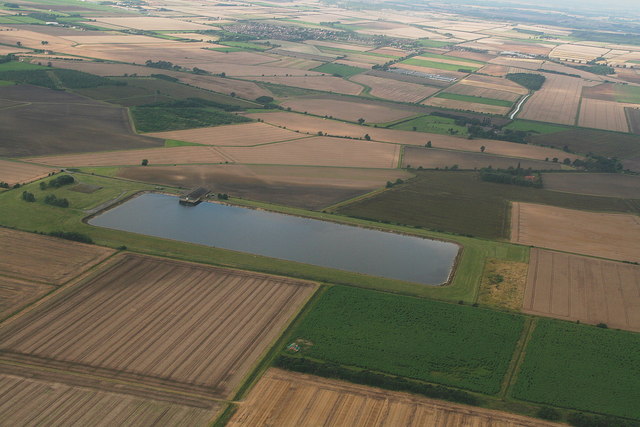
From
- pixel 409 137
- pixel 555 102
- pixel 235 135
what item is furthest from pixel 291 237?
pixel 555 102

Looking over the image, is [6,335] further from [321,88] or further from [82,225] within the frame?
[321,88]

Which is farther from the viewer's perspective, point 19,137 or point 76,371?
point 19,137

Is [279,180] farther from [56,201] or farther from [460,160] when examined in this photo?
[460,160]

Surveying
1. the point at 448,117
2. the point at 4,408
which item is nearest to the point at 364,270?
the point at 4,408

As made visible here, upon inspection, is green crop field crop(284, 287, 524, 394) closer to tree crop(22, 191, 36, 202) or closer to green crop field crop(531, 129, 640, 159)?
tree crop(22, 191, 36, 202)

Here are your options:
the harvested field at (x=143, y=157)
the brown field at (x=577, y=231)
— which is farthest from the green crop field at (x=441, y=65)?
the brown field at (x=577, y=231)

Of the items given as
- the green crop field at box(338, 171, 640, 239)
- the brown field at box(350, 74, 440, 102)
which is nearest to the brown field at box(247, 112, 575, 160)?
the green crop field at box(338, 171, 640, 239)

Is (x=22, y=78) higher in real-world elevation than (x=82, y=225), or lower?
higher

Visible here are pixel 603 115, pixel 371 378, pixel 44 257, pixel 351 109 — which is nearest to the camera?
pixel 371 378
